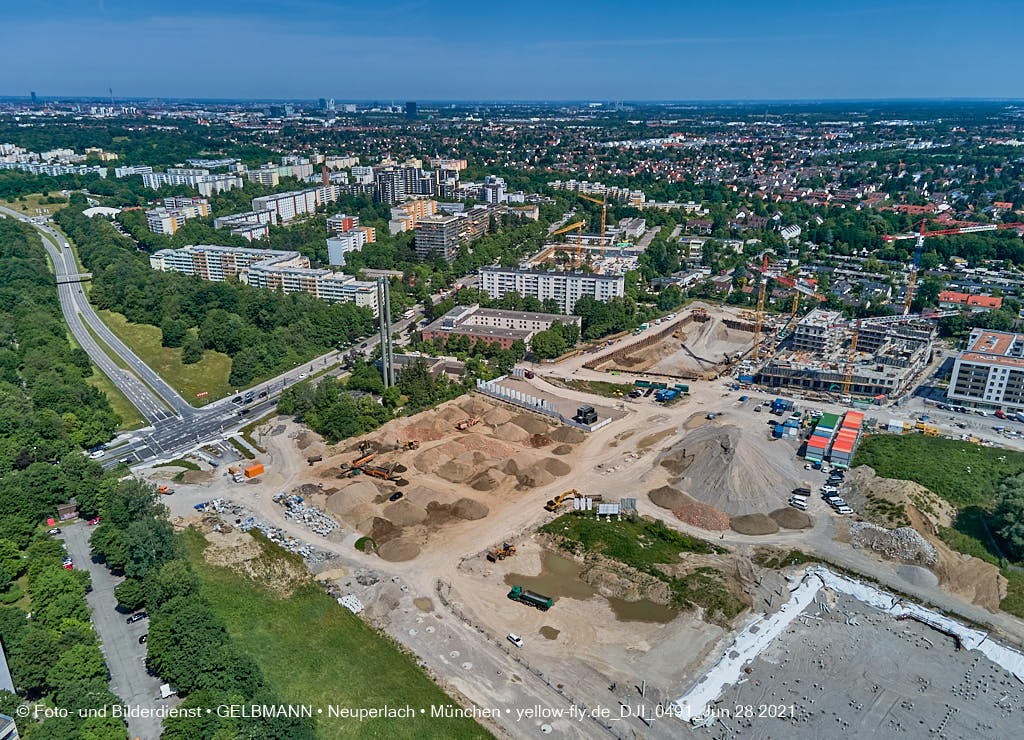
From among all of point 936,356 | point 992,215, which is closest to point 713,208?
point 992,215

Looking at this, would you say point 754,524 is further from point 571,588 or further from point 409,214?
point 409,214

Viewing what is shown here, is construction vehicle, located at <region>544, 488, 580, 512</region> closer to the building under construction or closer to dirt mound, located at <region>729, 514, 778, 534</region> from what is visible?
dirt mound, located at <region>729, 514, 778, 534</region>

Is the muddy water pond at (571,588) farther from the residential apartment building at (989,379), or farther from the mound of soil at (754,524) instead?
the residential apartment building at (989,379)

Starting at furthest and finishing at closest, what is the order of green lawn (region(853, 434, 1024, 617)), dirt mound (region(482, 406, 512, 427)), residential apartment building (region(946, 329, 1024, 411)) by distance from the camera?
residential apartment building (region(946, 329, 1024, 411))
dirt mound (region(482, 406, 512, 427))
green lawn (region(853, 434, 1024, 617))

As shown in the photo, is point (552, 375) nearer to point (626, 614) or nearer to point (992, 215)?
point (626, 614)

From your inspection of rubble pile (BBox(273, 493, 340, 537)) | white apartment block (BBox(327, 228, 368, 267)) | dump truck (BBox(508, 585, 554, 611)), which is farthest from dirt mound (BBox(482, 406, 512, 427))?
white apartment block (BBox(327, 228, 368, 267))

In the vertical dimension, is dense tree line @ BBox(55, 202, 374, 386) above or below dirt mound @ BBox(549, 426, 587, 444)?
above

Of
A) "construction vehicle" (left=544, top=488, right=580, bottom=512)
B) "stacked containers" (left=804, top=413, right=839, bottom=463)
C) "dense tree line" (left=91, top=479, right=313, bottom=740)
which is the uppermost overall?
"dense tree line" (left=91, top=479, right=313, bottom=740)
